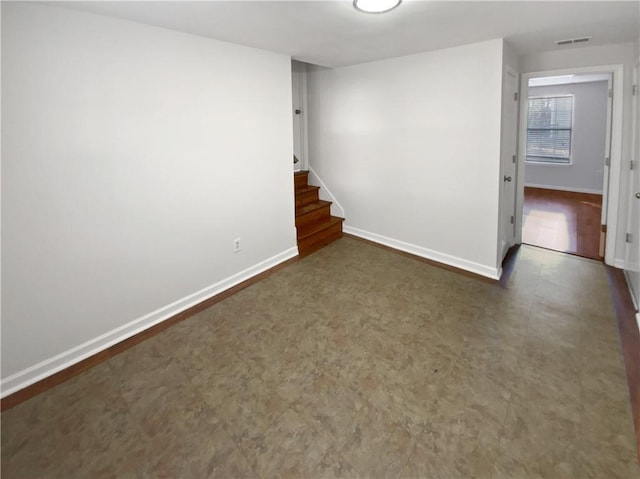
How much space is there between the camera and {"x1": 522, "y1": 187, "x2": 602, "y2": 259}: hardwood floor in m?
4.36

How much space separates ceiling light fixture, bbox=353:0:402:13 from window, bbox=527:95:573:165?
23.3 feet

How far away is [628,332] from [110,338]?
3806 mm

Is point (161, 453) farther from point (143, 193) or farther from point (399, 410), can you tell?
point (143, 193)

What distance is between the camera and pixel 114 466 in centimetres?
165

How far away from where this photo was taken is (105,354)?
2490 mm

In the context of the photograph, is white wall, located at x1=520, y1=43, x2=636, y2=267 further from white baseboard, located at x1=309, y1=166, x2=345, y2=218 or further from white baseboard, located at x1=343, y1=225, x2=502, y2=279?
white baseboard, located at x1=309, y1=166, x2=345, y2=218

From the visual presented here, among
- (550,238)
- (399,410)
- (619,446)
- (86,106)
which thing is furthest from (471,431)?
(550,238)

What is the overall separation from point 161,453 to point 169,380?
551 mm

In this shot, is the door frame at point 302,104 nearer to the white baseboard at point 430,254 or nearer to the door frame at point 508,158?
the white baseboard at point 430,254

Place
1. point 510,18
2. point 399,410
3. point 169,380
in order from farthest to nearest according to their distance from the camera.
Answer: point 510,18
point 169,380
point 399,410

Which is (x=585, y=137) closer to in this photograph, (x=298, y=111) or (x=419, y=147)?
(x=419, y=147)

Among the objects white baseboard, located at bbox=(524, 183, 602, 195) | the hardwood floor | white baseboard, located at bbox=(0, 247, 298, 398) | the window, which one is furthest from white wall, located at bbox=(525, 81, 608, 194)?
white baseboard, located at bbox=(0, 247, 298, 398)

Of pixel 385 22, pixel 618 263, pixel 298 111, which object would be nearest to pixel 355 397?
pixel 385 22

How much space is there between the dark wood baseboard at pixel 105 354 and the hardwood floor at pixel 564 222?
379 cm
